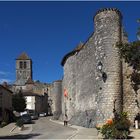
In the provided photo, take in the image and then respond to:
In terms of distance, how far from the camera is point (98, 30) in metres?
30.3

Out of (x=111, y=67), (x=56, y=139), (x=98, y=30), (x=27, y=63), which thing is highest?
(x=27, y=63)

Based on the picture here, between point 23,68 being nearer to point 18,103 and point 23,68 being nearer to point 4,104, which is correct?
point 18,103

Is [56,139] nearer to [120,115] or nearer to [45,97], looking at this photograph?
[120,115]

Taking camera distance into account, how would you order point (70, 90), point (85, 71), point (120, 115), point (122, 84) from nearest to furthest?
point (120, 115), point (122, 84), point (85, 71), point (70, 90)

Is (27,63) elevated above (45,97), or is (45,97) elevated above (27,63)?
(27,63)

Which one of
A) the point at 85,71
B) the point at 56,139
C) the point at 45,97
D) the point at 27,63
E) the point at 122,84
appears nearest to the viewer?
the point at 56,139

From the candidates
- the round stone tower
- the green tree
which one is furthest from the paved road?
the green tree

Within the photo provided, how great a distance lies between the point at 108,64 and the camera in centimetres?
2905

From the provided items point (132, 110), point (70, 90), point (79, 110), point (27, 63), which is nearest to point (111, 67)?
point (132, 110)

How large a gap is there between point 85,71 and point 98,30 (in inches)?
359

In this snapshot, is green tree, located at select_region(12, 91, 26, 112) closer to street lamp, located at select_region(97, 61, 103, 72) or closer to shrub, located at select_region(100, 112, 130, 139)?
street lamp, located at select_region(97, 61, 103, 72)

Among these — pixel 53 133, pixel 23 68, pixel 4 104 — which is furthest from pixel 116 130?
pixel 23 68

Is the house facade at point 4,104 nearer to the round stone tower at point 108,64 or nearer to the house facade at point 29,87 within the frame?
the round stone tower at point 108,64

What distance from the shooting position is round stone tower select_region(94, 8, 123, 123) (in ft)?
94.0
